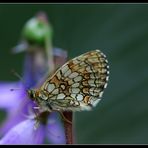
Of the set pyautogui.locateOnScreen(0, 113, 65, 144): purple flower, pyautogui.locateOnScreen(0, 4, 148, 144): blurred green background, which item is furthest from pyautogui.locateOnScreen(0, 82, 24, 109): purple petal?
pyautogui.locateOnScreen(0, 113, 65, 144): purple flower

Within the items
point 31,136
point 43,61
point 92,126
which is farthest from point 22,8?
point 31,136

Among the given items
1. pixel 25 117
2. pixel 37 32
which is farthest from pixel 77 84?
pixel 37 32

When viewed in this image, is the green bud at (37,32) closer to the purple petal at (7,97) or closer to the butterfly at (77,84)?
the purple petal at (7,97)

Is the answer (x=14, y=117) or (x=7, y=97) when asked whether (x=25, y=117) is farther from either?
(x=7, y=97)

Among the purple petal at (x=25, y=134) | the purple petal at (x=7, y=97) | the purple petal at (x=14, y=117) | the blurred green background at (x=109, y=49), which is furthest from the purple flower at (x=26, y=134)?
the blurred green background at (x=109, y=49)

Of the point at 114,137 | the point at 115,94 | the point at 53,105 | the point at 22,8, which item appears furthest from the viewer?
the point at 22,8

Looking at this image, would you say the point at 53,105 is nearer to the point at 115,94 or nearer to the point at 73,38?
the point at 115,94
